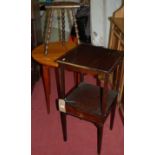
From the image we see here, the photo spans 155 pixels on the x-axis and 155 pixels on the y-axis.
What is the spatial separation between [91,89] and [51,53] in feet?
1.38

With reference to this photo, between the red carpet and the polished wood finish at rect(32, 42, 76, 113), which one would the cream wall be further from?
the red carpet

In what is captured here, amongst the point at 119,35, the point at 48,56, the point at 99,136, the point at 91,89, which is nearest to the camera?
the point at 99,136

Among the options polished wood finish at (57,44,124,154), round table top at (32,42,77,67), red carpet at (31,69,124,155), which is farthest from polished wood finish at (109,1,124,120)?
round table top at (32,42,77,67)

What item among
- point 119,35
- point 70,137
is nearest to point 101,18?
point 119,35

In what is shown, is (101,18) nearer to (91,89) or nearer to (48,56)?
(48,56)

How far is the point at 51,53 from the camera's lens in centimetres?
194

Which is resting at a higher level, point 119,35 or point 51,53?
point 119,35

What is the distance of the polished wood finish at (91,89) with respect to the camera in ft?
4.89

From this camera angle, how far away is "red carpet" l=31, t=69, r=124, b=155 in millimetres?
1729

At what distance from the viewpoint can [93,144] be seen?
179 centimetres

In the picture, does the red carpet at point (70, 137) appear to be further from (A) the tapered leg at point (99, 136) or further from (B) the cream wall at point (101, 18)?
(B) the cream wall at point (101, 18)

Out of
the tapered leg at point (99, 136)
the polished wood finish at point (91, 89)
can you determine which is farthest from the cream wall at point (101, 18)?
the tapered leg at point (99, 136)
